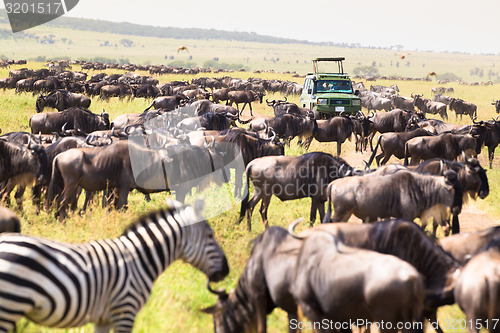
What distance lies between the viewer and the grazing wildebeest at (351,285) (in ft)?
12.7

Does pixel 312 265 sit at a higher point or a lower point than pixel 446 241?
higher

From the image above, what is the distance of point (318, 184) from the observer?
360 inches

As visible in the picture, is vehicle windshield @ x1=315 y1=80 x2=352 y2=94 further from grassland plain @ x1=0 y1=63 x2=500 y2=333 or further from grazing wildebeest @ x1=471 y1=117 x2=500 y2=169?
grassland plain @ x1=0 y1=63 x2=500 y2=333

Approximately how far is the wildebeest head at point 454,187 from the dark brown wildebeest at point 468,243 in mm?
1975

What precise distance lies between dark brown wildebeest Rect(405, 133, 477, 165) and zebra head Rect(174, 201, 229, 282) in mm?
9548

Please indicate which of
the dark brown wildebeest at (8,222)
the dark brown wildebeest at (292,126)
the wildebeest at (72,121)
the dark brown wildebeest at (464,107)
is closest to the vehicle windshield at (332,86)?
the dark brown wildebeest at (292,126)

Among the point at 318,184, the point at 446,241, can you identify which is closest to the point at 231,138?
the point at 318,184

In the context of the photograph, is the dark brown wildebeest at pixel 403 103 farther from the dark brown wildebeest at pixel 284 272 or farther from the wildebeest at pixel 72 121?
the dark brown wildebeest at pixel 284 272

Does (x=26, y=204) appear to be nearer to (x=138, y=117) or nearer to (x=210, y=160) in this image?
(x=210, y=160)

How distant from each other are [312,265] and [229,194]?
23.9 feet

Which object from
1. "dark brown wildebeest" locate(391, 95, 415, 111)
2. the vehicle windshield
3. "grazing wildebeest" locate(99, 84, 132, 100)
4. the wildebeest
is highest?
the vehicle windshield

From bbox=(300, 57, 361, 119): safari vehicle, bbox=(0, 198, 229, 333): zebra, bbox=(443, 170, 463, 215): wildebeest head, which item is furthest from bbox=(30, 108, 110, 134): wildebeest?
bbox=(0, 198, 229, 333): zebra

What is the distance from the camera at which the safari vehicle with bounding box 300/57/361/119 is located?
66.1 ft

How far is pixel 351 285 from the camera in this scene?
4.05 m
